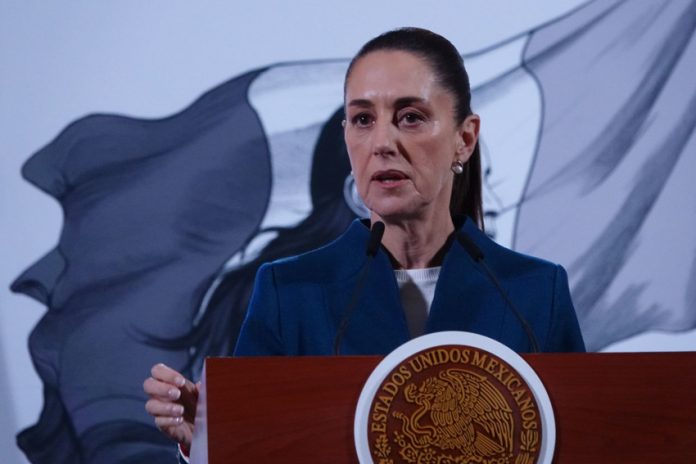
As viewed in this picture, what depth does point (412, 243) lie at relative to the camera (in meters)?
1.82

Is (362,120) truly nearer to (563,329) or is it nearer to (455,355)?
(563,329)

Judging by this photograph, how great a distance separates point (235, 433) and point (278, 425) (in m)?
0.05

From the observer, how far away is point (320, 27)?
8.63 ft

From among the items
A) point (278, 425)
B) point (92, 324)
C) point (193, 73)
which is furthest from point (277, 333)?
point (193, 73)

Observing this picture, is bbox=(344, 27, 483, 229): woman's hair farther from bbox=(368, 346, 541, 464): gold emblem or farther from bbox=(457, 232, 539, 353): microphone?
bbox=(368, 346, 541, 464): gold emblem

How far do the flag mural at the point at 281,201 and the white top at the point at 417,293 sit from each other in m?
0.82

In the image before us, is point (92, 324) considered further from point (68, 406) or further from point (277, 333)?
point (277, 333)

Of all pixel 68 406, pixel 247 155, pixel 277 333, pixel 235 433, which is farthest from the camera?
pixel 247 155

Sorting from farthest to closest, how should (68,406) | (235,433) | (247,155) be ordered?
(247,155) < (68,406) < (235,433)

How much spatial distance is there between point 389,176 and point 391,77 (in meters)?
0.17

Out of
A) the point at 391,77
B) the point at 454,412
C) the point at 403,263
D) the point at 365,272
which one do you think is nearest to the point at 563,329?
the point at 403,263

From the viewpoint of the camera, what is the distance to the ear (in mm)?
1896

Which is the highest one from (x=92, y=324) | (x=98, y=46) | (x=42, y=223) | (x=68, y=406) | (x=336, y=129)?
(x=98, y=46)

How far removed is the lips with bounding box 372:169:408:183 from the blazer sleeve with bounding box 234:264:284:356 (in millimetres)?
246
